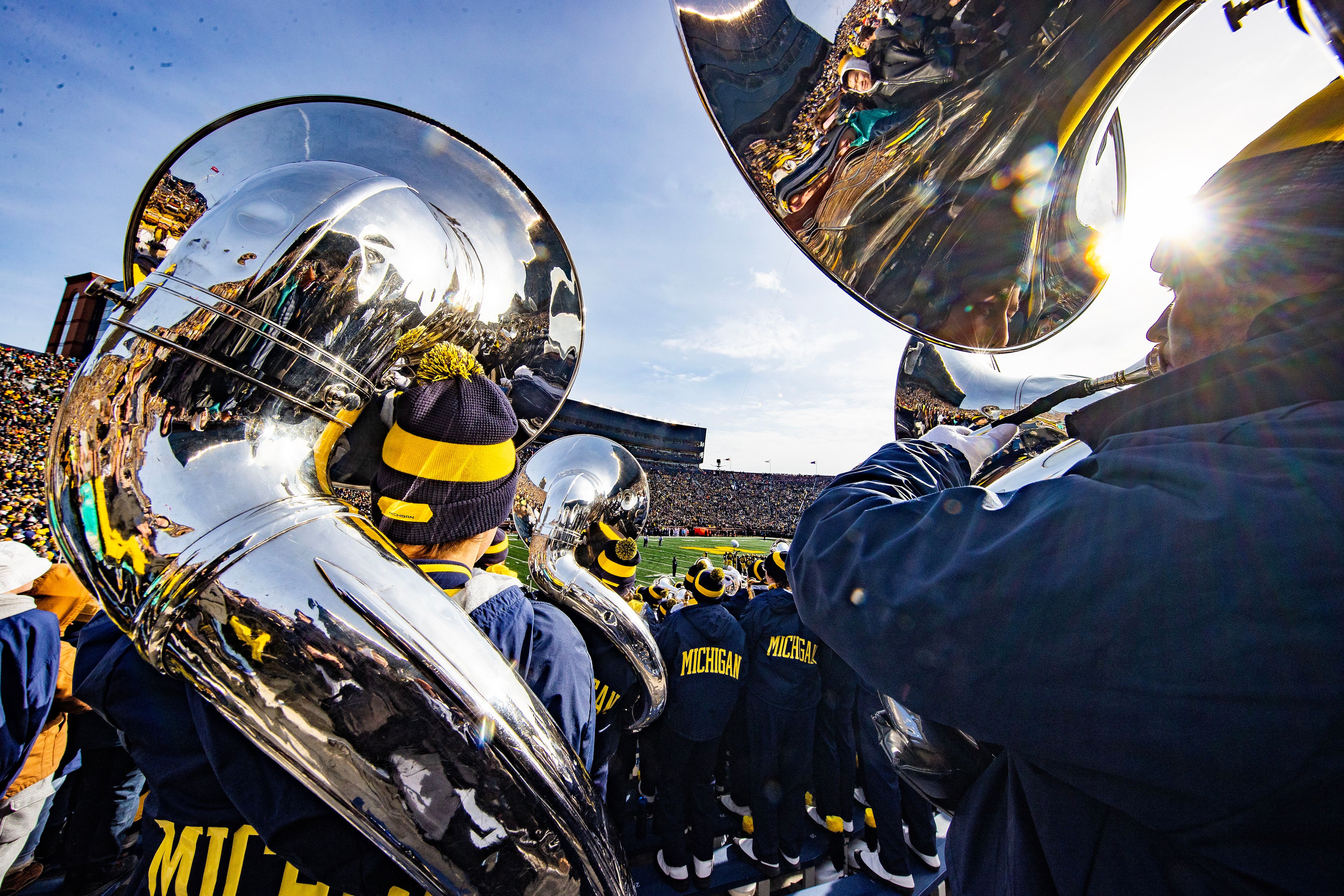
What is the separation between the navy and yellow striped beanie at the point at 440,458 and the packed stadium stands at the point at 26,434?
8.34 m

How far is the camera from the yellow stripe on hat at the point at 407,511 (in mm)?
1354

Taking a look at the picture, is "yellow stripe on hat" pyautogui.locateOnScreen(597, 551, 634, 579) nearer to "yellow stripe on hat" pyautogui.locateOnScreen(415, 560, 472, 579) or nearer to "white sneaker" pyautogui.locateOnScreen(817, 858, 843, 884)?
"white sneaker" pyautogui.locateOnScreen(817, 858, 843, 884)

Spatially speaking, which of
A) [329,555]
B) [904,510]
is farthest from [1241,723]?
[329,555]

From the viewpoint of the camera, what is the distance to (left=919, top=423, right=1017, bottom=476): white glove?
1.21m

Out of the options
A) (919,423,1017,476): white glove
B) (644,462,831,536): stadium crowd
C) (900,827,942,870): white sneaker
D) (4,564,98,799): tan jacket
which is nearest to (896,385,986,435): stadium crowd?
(919,423,1017,476): white glove

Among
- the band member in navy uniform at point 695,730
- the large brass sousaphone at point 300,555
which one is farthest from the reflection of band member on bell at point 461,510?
the band member in navy uniform at point 695,730

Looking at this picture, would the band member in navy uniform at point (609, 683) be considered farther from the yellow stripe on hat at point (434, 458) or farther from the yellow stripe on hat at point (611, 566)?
the yellow stripe on hat at point (434, 458)

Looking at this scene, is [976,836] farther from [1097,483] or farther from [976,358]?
[976,358]

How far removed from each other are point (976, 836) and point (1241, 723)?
0.54 m

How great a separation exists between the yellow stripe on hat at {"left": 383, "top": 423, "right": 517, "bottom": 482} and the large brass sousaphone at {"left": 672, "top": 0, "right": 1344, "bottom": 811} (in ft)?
3.69

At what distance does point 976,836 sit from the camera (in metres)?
0.87

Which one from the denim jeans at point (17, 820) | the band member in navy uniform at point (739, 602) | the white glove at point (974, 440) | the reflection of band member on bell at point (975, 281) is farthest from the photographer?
the band member in navy uniform at point (739, 602)

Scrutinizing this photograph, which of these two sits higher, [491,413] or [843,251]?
[843,251]

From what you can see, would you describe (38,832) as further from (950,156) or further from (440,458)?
(950,156)
